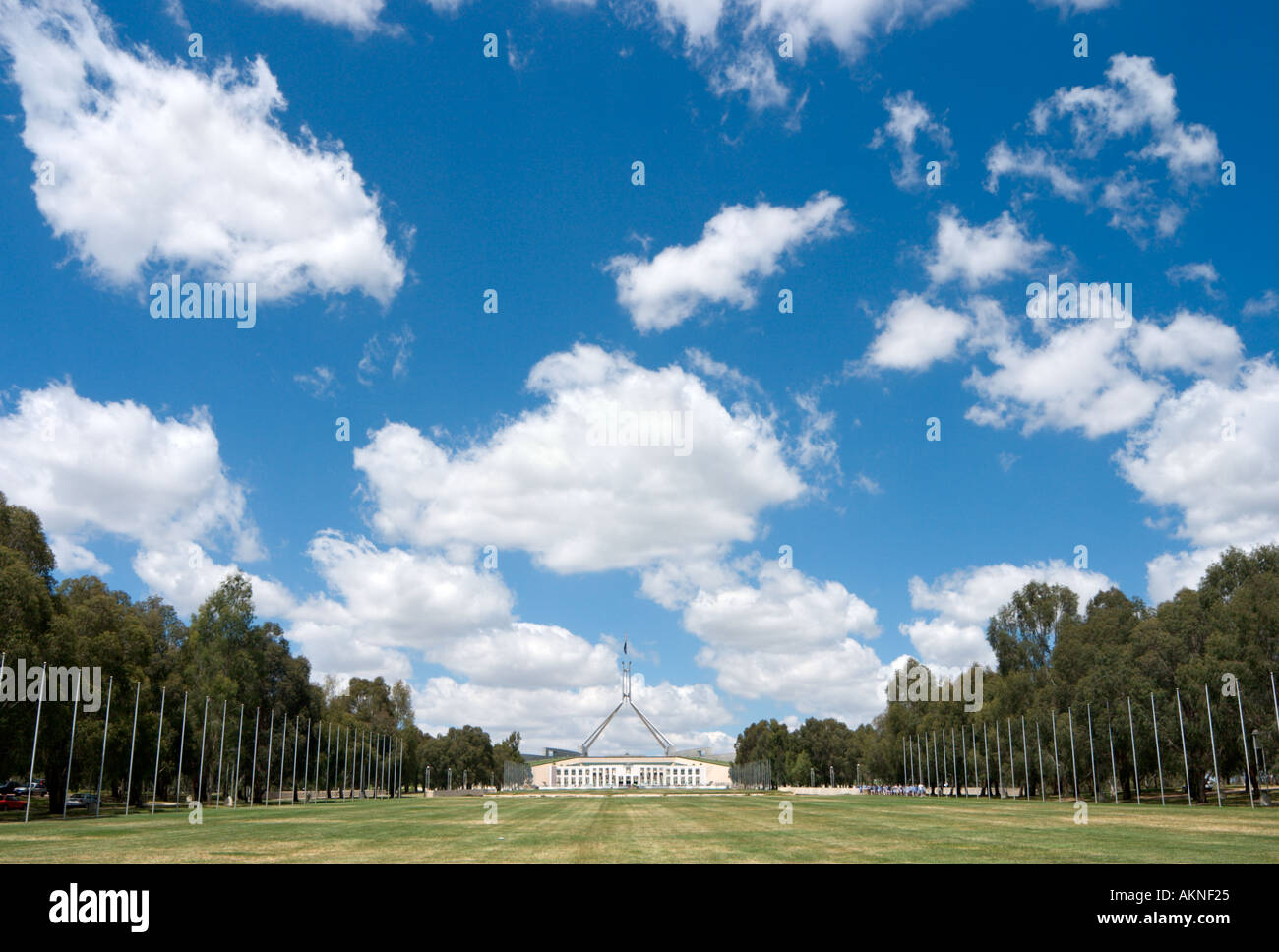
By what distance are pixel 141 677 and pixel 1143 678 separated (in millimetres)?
70865

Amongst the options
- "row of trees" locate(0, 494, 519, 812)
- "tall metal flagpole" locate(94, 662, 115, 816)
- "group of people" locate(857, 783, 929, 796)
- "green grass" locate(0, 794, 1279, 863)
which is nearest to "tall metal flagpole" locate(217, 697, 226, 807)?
"row of trees" locate(0, 494, 519, 812)

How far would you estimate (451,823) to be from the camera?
42031 millimetres

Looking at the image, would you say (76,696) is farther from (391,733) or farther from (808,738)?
(808,738)

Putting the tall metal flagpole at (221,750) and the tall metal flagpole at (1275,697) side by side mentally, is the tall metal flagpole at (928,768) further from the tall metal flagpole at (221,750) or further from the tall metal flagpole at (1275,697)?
the tall metal flagpole at (221,750)

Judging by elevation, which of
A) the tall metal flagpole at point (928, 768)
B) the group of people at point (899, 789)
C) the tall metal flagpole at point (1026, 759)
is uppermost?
the tall metal flagpole at point (1026, 759)

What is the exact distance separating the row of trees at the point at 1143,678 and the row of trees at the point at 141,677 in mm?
65495

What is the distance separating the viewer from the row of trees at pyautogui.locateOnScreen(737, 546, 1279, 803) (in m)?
60.8

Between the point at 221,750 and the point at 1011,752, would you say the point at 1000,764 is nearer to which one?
the point at 1011,752

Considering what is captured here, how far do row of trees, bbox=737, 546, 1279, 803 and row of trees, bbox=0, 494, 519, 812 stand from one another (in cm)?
6550

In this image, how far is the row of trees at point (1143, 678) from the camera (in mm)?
60781

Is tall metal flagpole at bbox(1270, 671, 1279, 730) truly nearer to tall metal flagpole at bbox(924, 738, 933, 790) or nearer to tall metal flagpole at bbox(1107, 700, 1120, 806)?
tall metal flagpole at bbox(1107, 700, 1120, 806)

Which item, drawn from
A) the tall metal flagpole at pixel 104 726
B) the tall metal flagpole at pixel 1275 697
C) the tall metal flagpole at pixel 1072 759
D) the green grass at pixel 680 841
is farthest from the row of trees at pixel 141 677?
the tall metal flagpole at pixel 1275 697

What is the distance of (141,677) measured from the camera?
61875 mm

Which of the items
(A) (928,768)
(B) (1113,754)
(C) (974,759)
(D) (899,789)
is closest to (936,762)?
(A) (928,768)
